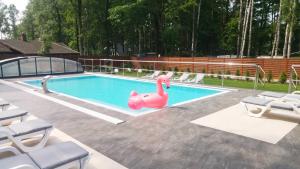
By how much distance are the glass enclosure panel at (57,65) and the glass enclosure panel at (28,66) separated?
1.30 meters

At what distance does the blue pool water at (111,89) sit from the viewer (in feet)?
33.4

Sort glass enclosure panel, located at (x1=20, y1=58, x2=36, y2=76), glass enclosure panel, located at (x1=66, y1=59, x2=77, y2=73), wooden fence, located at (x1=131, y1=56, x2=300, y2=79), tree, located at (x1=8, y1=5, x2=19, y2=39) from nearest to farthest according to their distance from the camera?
wooden fence, located at (x1=131, y1=56, x2=300, y2=79), glass enclosure panel, located at (x1=20, y1=58, x2=36, y2=76), glass enclosure panel, located at (x1=66, y1=59, x2=77, y2=73), tree, located at (x1=8, y1=5, x2=19, y2=39)

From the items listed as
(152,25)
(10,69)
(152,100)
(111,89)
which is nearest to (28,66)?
(10,69)

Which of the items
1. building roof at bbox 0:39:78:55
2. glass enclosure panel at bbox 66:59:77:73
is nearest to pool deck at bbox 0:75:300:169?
glass enclosure panel at bbox 66:59:77:73

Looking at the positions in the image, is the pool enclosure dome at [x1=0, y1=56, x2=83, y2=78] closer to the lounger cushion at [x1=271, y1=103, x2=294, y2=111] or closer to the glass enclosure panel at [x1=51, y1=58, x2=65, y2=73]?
the glass enclosure panel at [x1=51, y1=58, x2=65, y2=73]

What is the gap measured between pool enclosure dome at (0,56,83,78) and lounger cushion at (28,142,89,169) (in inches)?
536

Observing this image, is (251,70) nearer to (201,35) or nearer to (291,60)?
(291,60)

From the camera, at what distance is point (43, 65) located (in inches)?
631

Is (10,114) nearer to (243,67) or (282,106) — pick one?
(282,106)

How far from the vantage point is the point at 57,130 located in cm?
490

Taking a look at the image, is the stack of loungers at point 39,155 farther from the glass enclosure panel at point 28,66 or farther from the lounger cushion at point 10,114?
the glass enclosure panel at point 28,66

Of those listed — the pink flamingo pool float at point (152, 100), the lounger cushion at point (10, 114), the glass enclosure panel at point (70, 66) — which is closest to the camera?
the lounger cushion at point (10, 114)

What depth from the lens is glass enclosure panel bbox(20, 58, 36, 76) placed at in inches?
596

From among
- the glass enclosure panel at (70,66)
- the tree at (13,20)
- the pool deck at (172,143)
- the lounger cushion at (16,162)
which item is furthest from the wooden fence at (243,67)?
the tree at (13,20)
